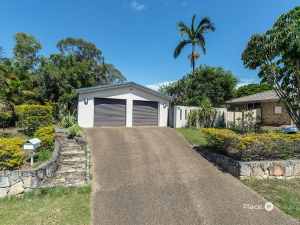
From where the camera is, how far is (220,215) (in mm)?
4148

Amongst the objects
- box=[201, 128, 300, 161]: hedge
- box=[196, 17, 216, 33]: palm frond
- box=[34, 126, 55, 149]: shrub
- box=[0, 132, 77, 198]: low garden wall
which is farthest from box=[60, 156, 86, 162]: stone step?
box=[196, 17, 216, 33]: palm frond

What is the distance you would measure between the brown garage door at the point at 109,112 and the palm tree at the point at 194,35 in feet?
36.8

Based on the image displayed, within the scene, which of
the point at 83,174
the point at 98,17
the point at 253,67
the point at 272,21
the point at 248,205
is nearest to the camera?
the point at 248,205

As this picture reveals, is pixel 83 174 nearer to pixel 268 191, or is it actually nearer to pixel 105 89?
pixel 268 191

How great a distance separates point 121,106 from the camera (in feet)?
47.0

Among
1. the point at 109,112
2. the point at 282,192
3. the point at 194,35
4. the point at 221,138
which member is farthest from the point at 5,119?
the point at 194,35

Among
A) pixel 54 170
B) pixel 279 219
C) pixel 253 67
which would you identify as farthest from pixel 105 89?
pixel 279 219

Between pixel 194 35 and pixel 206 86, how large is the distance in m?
6.30

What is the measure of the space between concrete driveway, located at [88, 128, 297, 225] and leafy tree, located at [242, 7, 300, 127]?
21.2 feet

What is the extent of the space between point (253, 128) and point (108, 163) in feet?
39.5

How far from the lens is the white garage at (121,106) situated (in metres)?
13.3

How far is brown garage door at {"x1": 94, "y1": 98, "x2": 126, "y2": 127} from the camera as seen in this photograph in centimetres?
1359

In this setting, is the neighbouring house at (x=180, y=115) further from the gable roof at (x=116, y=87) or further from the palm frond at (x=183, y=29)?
the palm frond at (x=183, y=29)

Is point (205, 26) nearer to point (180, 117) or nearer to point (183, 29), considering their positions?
point (183, 29)
